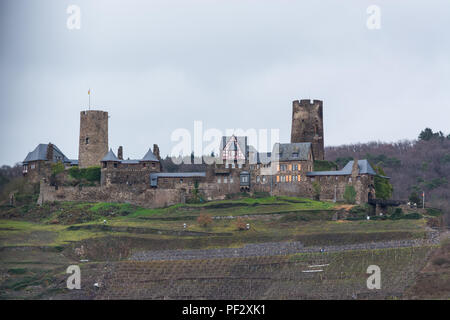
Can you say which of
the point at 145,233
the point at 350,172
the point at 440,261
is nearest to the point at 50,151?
the point at 145,233

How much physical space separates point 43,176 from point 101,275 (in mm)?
26545

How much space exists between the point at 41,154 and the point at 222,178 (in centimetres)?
1919

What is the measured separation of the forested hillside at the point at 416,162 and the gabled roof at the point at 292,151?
78.2 feet

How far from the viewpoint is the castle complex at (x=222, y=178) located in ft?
322

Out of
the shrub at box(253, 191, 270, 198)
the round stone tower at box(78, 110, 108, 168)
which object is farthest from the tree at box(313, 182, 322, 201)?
the round stone tower at box(78, 110, 108, 168)

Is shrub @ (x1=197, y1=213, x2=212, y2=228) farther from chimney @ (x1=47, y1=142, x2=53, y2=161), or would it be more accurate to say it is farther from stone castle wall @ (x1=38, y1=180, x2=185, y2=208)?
chimney @ (x1=47, y1=142, x2=53, y2=161)

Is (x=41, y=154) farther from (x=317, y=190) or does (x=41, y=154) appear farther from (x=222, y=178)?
(x=317, y=190)

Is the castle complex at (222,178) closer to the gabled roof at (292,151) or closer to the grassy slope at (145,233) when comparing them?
the gabled roof at (292,151)

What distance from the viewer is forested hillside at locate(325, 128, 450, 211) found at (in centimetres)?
12925

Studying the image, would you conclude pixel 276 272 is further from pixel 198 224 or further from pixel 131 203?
pixel 131 203

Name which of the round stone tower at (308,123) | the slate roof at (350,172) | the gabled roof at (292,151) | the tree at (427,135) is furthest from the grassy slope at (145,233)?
the tree at (427,135)
